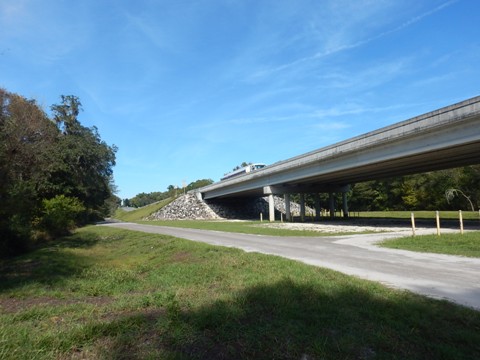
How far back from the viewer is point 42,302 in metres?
7.38

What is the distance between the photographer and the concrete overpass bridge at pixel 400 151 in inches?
832

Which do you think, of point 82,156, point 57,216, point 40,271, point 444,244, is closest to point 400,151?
point 444,244

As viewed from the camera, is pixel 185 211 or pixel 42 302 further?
pixel 185 211

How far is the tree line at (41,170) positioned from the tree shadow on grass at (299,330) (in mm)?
12327

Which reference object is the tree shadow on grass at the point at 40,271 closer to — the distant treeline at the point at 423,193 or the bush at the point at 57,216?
the bush at the point at 57,216

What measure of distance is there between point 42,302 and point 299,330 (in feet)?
18.0

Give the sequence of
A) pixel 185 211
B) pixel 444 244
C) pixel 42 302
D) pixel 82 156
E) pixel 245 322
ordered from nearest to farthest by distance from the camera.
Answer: pixel 245 322
pixel 42 302
pixel 444 244
pixel 82 156
pixel 185 211

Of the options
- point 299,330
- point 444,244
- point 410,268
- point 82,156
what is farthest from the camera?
point 82,156

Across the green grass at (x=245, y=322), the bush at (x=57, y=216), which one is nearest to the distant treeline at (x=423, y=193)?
the bush at (x=57, y=216)

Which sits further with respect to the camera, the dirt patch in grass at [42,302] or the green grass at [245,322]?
the dirt patch in grass at [42,302]

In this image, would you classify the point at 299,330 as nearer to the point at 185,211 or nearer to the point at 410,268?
the point at 410,268

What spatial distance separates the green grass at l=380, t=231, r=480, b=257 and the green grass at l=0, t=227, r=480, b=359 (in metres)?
6.71

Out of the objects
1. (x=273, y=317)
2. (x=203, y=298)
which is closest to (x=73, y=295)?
(x=203, y=298)

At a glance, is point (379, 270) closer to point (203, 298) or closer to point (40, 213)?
point (203, 298)
